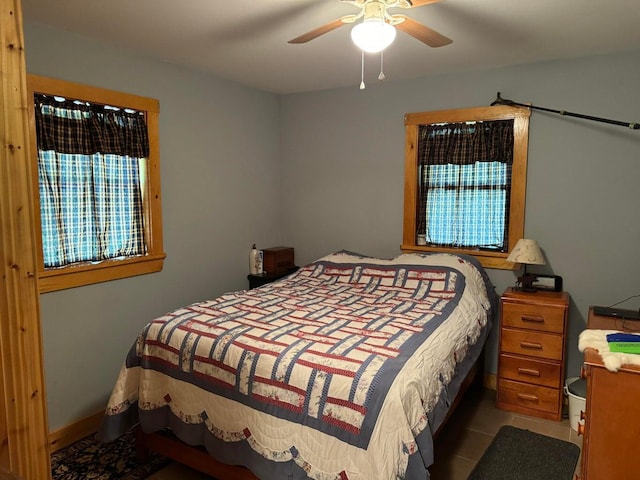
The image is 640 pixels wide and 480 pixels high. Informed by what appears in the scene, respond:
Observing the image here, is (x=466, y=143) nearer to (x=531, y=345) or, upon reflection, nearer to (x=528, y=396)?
(x=531, y=345)

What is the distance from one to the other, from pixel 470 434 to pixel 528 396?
56 centimetres

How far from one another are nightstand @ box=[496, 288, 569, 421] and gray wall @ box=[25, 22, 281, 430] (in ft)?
7.58

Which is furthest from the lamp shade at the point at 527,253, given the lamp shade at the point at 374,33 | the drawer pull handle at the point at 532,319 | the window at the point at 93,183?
the window at the point at 93,183

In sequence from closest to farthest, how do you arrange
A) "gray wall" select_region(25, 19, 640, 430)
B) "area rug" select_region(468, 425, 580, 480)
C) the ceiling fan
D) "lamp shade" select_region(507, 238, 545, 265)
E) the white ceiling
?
the ceiling fan < the white ceiling < "area rug" select_region(468, 425, 580, 480) < "gray wall" select_region(25, 19, 640, 430) < "lamp shade" select_region(507, 238, 545, 265)

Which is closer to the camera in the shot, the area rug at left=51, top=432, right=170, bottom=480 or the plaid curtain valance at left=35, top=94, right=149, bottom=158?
the area rug at left=51, top=432, right=170, bottom=480

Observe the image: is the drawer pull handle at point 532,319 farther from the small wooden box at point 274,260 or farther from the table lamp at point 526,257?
the small wooden box at point 274,260

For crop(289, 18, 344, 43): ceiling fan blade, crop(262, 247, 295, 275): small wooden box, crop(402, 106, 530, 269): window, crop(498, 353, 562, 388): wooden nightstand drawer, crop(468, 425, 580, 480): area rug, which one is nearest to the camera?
crop(289, 18, 344, 43): ceiling fan blade

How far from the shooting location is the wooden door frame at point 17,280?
1.04m

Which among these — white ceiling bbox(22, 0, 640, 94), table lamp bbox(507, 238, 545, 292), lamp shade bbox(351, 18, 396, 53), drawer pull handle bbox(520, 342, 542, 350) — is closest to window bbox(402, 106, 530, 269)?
table lamp bbox(507, 238, 545, 292)

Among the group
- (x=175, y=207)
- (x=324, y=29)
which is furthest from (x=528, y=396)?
(x=175, y=207)

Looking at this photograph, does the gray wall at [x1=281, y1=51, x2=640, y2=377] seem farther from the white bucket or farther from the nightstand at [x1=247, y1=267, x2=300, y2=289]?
the nightstand at [x1=247, y1=267, x2=300, y2=289]

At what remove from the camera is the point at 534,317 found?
299cm

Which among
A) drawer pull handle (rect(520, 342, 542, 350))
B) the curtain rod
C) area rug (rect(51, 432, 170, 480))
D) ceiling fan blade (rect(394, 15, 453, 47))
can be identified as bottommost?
area rug (rect(51, 432, 170, 480))

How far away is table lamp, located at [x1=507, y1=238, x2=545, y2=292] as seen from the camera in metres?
3.09
